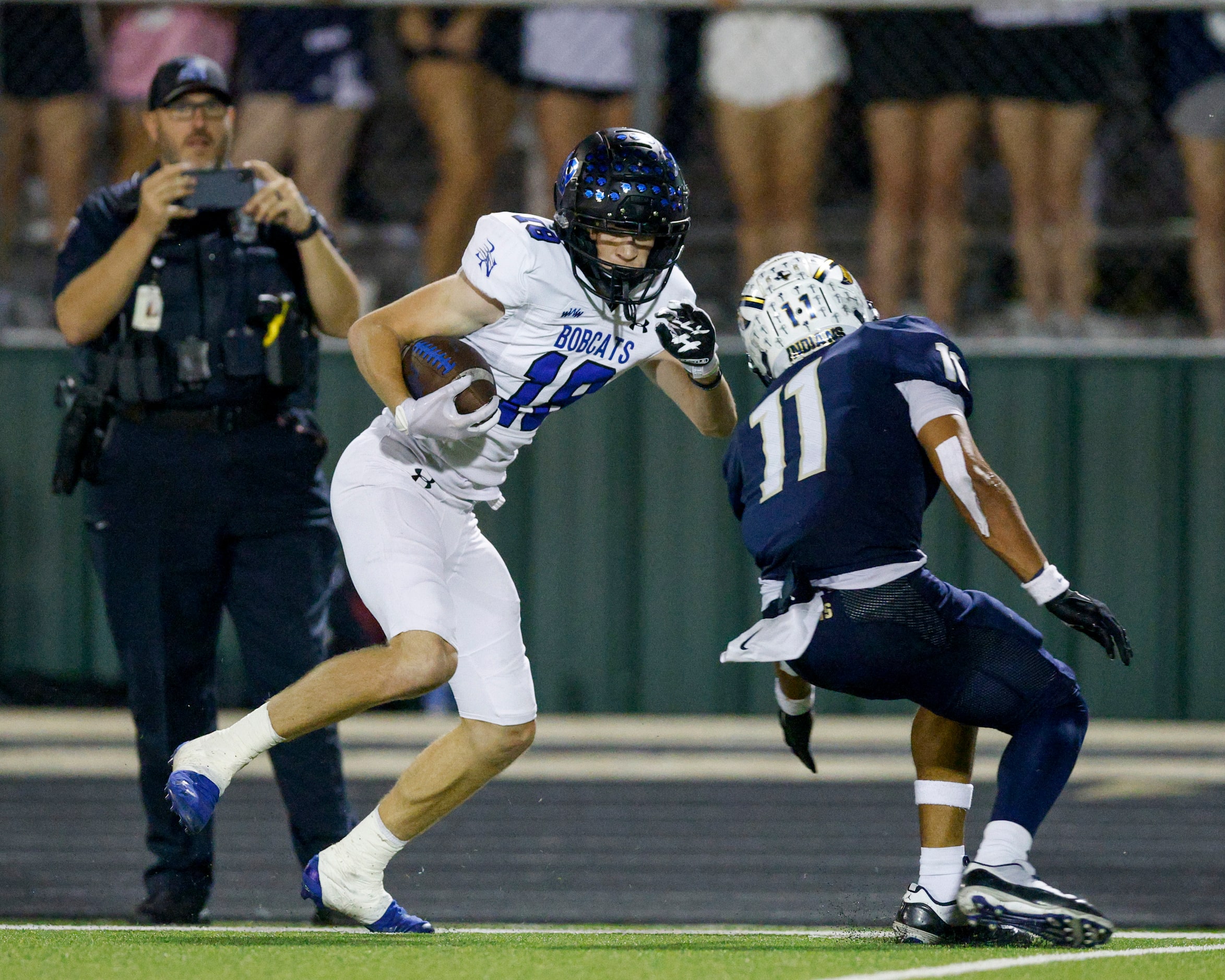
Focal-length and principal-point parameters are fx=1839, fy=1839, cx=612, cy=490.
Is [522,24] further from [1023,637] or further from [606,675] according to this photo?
[1023,637]

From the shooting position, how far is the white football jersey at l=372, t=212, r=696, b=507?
423 centimetres

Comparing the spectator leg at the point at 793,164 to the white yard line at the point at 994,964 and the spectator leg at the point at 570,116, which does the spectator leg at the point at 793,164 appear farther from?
the white yard line at the point at 994,964

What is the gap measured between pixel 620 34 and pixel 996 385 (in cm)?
228

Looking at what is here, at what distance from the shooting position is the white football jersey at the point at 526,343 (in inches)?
166

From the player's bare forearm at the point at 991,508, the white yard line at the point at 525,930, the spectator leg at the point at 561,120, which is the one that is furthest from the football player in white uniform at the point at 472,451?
the spectator leg at the point at 561,120

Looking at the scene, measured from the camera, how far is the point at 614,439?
826 cm

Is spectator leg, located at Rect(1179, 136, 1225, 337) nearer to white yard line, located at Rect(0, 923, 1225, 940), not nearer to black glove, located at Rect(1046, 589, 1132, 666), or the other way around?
white yard line, located at Rect(0, 923, 1225, 940)

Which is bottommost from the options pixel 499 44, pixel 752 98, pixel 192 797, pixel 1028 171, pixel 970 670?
pixel 192 797

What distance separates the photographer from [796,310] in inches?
168

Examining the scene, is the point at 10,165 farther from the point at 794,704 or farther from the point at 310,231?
the point at 794,704

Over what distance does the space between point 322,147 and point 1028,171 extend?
3092 millimetres

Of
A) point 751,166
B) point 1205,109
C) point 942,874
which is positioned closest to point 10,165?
Answer: point 751,166

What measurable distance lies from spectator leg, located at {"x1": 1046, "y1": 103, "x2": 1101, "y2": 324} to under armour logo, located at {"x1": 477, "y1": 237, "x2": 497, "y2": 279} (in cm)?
441

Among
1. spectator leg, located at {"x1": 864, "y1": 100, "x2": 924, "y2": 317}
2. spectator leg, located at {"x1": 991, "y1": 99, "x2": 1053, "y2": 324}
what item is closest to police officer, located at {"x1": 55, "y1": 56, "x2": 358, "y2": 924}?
spectator leg, located at {"x1": 864, "y1": 100, "x2": 924, "y2": 317}
